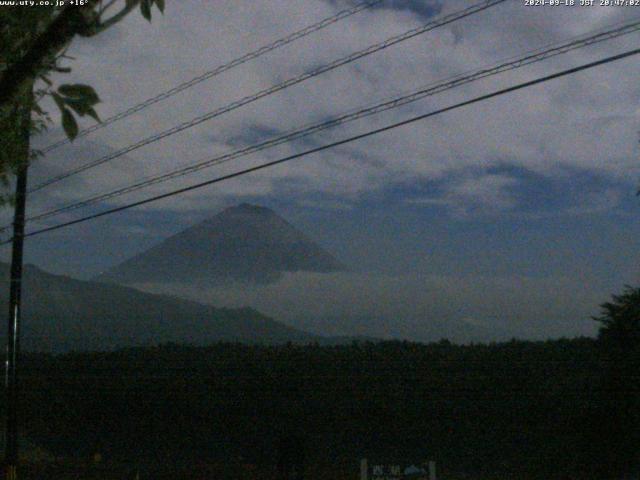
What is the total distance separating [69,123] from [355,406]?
2173 cm

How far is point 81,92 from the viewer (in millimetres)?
3873

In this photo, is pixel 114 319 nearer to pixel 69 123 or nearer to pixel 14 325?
pixel 14 325

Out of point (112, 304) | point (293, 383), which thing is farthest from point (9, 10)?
point (112, 304)

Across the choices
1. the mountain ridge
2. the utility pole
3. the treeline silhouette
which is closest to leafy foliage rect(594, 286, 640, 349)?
the treeline silhouette

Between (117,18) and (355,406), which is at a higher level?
(117,18)

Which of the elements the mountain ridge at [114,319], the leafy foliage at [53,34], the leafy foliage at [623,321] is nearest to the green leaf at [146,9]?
the leafy foliage at [53,34]

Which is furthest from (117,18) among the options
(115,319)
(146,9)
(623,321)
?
(115,319)

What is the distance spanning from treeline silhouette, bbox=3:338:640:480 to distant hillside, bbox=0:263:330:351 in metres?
37.0

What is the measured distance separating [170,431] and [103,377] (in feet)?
14.1

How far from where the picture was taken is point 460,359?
944 inches

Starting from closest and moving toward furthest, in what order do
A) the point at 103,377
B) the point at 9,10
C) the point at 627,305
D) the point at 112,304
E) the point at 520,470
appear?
the point at 9,10, the point at 627,305, the point at 520,470, the point at 103,377, the point at 112,304

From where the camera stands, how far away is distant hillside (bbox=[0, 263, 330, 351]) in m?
77.2

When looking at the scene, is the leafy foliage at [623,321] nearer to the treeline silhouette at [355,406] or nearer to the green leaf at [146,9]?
the treeline silhouette at [355,406]

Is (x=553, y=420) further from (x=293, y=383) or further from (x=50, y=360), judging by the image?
(x=50, y=360)
